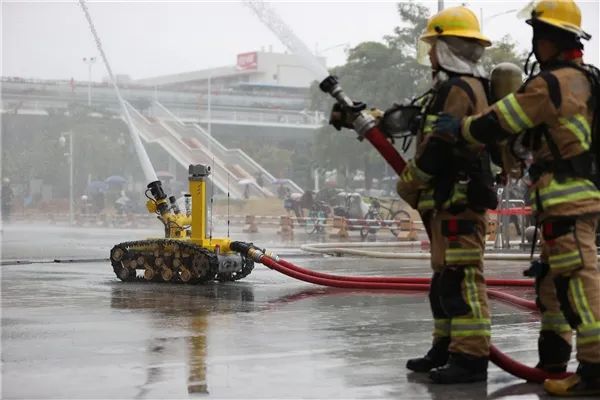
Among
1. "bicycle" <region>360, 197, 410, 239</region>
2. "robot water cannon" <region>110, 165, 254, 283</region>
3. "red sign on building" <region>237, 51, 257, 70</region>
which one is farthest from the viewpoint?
"red sign on building" <region>237, 51, 257, 70</region>

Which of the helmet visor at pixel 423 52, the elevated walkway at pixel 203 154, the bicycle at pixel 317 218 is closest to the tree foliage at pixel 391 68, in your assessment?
the elevated walkway at pixel 203 154

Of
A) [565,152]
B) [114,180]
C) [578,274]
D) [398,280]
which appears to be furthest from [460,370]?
[114,180]

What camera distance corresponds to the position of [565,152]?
532cm

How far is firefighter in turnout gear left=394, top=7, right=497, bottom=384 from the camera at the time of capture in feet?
18.3

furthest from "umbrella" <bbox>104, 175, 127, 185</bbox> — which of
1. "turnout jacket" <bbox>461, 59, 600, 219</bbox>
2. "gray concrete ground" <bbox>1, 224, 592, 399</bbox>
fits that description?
"turnout jacket" <bbox>461, 59, 600, 219</bbox>

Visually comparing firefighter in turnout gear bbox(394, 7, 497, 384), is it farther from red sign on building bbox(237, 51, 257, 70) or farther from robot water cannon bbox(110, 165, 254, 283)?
red sign on building bbox(237, 51, 257, 70)

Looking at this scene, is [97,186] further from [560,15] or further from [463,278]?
[560,15]

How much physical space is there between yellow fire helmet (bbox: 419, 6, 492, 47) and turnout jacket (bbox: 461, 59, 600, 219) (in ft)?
2.04

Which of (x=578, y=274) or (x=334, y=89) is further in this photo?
(x=334, y=89)

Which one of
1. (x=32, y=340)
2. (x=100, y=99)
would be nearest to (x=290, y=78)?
(x=100, y=99)

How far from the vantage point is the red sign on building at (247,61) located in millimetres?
142875

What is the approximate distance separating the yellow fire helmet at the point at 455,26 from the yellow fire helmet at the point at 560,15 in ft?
1.48

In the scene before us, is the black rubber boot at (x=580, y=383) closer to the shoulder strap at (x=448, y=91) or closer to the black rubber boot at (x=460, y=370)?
the black rubber boot at (x=460, y=370)

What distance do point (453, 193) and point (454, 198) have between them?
0.09 feet
